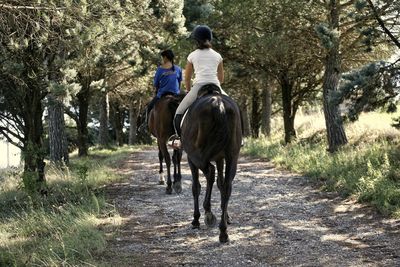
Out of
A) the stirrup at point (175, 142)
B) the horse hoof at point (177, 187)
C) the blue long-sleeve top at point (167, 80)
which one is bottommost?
the horse hoof at point (177, 187)

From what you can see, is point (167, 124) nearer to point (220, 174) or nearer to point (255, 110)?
point (220, 174)

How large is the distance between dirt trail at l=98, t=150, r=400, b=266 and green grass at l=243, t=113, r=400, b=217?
0.34m

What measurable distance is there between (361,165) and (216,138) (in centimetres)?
571

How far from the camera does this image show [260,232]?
21.2ft

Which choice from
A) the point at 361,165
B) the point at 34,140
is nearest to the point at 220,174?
the point at 361,165

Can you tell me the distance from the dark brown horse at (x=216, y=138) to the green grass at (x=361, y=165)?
9.24 feet

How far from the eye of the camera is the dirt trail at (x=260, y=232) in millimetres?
5395

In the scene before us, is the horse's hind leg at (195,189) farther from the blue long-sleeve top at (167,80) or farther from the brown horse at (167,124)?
the blue long-sleeve top at (167,80)

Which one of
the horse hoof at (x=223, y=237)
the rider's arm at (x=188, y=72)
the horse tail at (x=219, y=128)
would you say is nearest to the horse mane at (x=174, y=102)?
the rider's arm at (x=188, y=72)

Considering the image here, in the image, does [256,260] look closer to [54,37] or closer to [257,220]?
[257,220]

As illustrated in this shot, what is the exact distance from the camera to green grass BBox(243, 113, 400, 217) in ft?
26.6

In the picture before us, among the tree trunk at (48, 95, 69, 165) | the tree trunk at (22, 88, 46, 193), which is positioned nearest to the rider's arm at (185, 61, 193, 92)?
the tree trunk at (22, 88, 46, 193)

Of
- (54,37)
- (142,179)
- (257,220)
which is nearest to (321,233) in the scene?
(257,220)

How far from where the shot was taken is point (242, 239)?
612 cm
